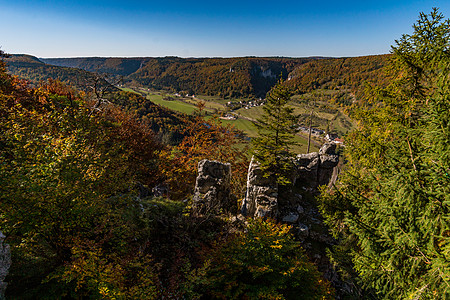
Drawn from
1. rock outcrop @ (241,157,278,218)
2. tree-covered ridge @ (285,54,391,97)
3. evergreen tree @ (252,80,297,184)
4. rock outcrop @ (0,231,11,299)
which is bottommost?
rock outcrop @ (241,157,278,218)

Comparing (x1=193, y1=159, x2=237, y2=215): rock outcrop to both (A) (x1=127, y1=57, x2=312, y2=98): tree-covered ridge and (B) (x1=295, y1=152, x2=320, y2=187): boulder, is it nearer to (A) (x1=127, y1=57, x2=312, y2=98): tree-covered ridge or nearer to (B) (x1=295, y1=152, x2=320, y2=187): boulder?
(B) (x1=295, y1=152, x2=320, y2=187): boulder

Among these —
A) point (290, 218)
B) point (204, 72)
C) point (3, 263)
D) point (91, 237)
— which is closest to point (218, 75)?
point (204, 72)

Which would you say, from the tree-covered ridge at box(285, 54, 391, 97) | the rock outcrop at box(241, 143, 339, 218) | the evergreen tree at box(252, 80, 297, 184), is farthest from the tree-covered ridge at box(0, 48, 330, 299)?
the tree-covered ridge at box(285, 54, 391, 97)

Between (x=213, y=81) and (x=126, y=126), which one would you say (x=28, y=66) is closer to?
(x=213, y=81)

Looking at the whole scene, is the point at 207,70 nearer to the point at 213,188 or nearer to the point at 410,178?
the point at 213,188

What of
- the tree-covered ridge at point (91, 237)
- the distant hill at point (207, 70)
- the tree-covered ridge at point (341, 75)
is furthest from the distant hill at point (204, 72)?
the tree-covered ridge at point (91, 237)
